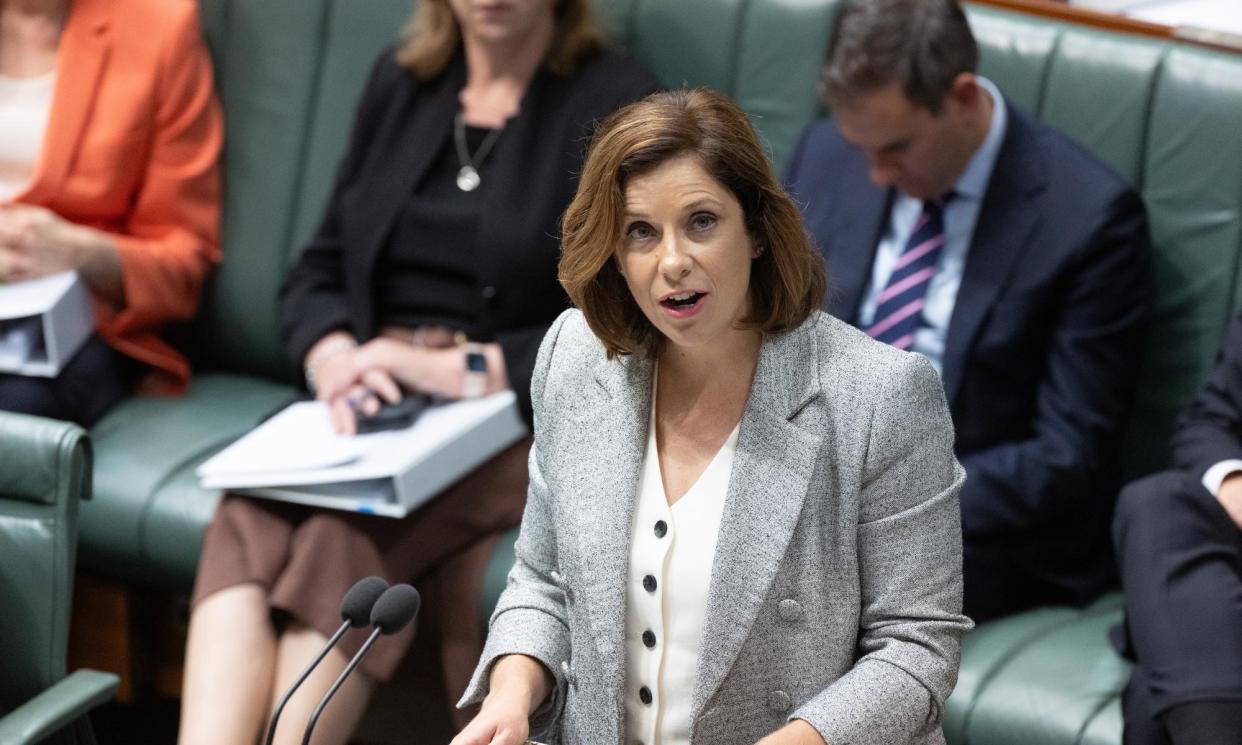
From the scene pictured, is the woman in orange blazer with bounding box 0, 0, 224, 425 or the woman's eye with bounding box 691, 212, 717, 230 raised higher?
the woman's eye with bounding box 691, 212, 717, 230

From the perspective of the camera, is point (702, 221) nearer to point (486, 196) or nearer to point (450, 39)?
point (486, 196)

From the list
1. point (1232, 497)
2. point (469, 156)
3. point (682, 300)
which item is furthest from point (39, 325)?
point (1232, 497)

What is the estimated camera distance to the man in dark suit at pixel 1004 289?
101 inches

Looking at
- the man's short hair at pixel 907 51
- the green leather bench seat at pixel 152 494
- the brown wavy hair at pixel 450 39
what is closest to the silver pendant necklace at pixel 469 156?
the brown wavy hair at pixel 450 39

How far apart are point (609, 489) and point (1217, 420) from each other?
1.14m

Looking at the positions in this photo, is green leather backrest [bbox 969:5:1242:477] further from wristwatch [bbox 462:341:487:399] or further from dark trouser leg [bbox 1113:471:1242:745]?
→ wristwatch [bbox 462:341:487:399]

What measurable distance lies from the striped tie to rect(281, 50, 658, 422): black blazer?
557 mm

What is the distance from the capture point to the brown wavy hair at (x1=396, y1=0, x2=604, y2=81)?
3000 mm

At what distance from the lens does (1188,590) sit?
2.19 meters

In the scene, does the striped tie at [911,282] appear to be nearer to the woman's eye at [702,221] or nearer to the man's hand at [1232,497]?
the man's hand at [1232,497]

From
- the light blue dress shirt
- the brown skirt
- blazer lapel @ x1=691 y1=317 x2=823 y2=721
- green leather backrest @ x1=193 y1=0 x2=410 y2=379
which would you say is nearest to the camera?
blazer lapel @ x1=691 y1=317 x2=823 y2=721

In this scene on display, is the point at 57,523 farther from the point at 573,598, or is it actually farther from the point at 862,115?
the point at 862,115

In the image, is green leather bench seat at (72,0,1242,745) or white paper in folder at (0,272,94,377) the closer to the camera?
green leather bench seat at (72,0,1242,745)

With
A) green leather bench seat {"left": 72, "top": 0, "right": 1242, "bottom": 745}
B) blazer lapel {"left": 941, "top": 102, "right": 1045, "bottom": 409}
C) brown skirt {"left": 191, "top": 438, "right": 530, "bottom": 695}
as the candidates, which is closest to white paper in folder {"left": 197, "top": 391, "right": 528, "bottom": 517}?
brown skirt {"left": 191, "top": 438, "right": 530, "bottom": 695}
